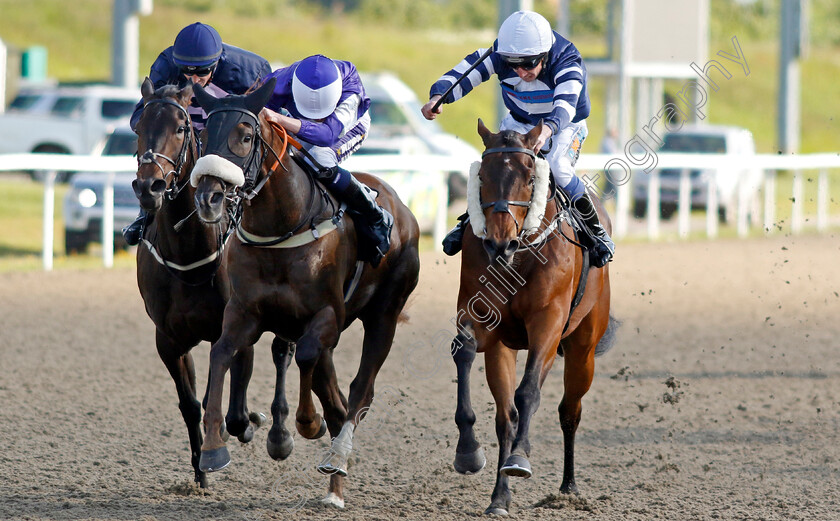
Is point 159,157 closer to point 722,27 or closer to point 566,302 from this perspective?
point 566,302

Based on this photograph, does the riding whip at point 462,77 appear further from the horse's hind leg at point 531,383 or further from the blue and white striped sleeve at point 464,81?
the horse's hind leg at point 531,383

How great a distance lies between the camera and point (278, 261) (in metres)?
4.90

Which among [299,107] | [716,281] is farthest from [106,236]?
[299,107]

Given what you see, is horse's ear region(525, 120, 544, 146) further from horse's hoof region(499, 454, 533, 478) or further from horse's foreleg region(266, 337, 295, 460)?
horse's foreleg region(266, 337, 295, 460)

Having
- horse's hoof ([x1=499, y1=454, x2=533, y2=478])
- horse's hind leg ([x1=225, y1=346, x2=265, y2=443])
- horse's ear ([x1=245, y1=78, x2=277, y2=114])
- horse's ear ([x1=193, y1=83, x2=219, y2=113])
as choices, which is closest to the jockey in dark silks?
horse's ear ([x1=193, y1=83, x2=219, y2=113])

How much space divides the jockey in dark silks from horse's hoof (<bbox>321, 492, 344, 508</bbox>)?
155 cm

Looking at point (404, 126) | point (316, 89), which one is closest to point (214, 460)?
point (316, 89)

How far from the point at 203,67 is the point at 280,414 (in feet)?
5.41

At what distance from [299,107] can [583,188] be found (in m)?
1.39

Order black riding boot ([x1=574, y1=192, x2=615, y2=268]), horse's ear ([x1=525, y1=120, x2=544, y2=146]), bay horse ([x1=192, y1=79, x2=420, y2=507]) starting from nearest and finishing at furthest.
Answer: bay horse ([x1=192, y1=79, x2=420, y2=507]) → horse's ear ([x1=525, y1=120, x2=544, y2=146]) → black riding boot ([x1=574, y1=192, x2=615, y2=268])

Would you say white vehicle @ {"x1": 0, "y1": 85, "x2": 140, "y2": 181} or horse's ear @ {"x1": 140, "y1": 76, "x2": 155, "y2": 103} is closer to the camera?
horse's ear @ {"x1": 140, "y1": 76, "x2": 155, "y2": 103}

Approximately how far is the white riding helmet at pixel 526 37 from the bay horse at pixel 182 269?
4.68 ft

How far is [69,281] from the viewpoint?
11531 millimetres

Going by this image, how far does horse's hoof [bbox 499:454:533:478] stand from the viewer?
4.75m
